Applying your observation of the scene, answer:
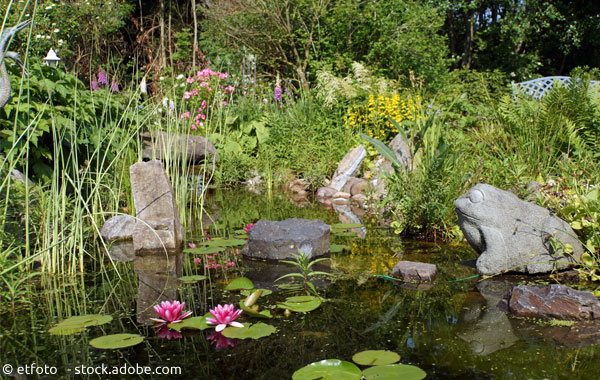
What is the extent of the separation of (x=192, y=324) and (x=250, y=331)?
1.04 feet

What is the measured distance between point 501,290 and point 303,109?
5976mm

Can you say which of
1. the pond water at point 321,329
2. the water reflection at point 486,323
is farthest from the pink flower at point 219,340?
the water reflection at point 486,323

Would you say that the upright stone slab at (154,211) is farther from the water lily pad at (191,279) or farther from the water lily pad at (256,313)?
the water lily pad at (256,313)

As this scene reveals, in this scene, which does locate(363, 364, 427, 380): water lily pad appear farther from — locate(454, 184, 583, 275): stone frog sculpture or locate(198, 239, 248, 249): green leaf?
locate(198, 239, 248, 249): green leaf

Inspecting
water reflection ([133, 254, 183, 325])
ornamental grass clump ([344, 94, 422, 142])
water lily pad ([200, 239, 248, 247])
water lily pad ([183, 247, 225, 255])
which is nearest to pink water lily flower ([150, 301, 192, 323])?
water reflection ([133, 254, 183, 325])

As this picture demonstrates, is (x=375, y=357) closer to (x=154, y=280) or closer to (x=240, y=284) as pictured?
(x=240, y=284)

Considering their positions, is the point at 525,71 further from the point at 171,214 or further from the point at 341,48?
the point at 171,214

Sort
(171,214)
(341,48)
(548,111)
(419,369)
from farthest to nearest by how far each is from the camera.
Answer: (341,48) → (548,111) → (171,214) → (419,369)

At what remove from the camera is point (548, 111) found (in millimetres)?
6176

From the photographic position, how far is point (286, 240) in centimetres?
407

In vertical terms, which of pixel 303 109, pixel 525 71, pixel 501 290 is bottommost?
pixel 501 290

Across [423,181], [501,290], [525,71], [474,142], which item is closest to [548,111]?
[474,142]

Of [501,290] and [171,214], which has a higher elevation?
[171,214]

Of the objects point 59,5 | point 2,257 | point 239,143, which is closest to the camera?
point 2,257
